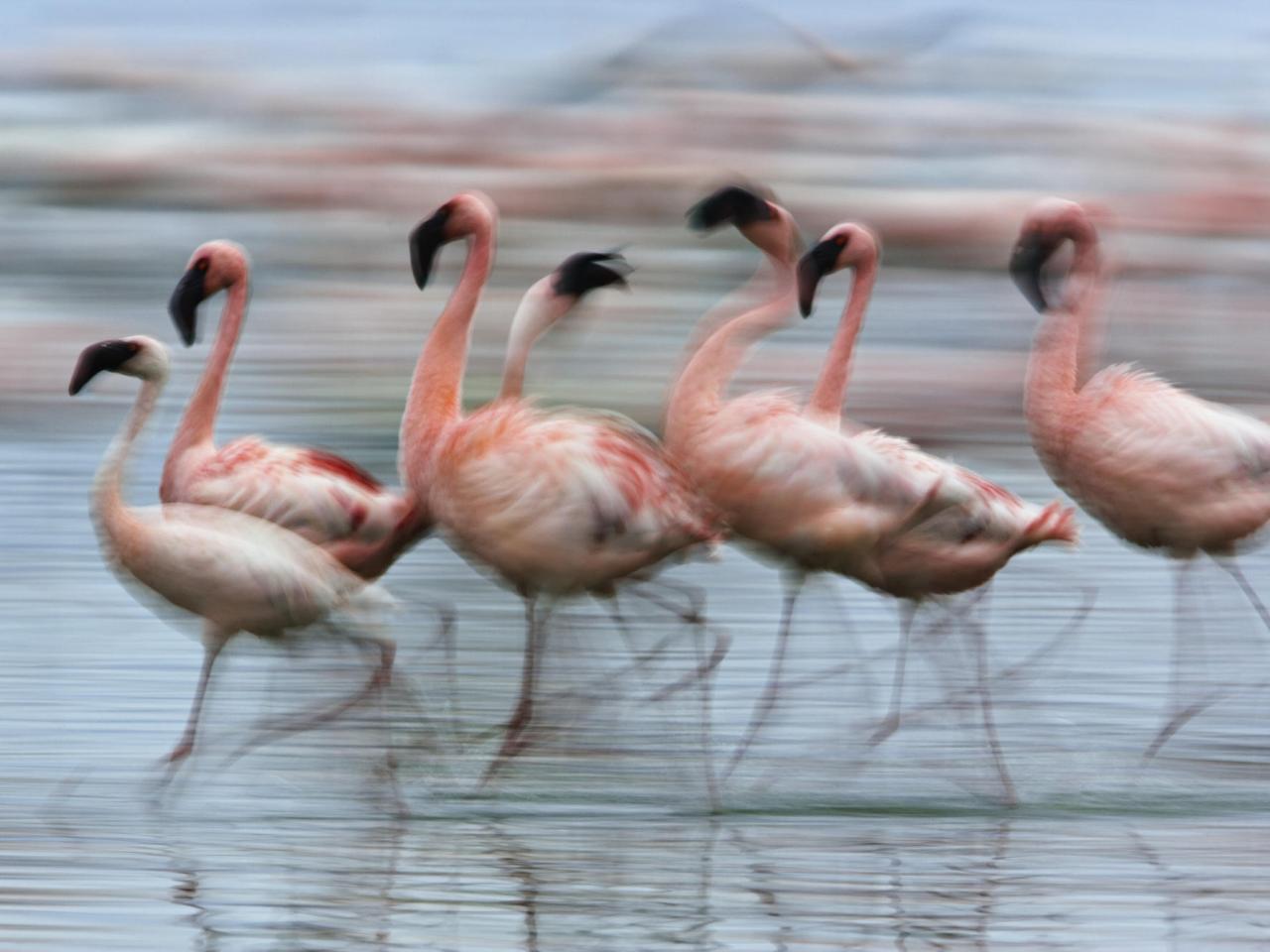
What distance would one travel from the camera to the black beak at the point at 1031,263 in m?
6.99

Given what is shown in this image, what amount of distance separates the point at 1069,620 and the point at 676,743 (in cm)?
150

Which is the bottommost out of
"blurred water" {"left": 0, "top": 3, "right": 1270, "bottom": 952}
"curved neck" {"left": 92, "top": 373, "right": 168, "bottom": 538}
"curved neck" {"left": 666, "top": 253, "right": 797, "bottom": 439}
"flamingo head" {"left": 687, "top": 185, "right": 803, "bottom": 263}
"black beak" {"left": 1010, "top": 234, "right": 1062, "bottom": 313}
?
"blurred water" {"left": 0, "top": 3, "right": 1270, "bottom": 952}

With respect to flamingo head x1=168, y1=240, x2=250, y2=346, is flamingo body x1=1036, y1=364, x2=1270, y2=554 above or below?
below

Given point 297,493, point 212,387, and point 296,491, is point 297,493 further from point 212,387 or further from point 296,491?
point 212,387

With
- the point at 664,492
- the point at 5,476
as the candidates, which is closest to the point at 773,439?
the point at 664,492

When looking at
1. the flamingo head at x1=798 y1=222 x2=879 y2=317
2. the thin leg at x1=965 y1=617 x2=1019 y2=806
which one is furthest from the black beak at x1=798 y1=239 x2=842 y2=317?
the thin leg at x1=965 y1=617 x2=1019 y2=806

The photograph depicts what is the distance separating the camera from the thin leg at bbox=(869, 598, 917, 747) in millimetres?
6770

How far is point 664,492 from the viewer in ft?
21.5

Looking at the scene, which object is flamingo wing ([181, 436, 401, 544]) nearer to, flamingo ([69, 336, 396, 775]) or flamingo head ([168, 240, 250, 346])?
flamingo ([69, 336, 396, 775])

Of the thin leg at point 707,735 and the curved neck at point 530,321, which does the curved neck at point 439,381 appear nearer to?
the curved neck at point 530,321

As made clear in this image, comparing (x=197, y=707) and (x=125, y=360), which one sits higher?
(x=125, y=360)

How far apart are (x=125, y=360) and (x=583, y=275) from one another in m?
1.11

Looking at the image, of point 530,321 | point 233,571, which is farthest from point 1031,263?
point 233,571

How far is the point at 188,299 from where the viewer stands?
23.2 ft
